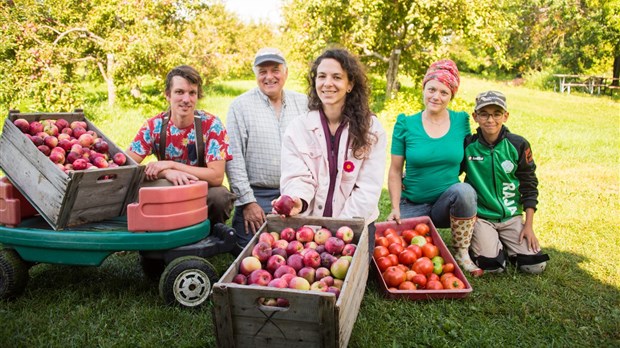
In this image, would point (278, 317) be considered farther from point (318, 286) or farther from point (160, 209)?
point (160, 209)

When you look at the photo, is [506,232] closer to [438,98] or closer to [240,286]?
[438,98]

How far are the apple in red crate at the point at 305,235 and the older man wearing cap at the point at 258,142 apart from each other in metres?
1.03

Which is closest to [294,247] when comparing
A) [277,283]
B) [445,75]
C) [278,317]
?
[277,283]

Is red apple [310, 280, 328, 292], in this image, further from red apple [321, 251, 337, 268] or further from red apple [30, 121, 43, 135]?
red apple [30, 121, 43, 135]

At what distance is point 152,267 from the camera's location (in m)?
3.69

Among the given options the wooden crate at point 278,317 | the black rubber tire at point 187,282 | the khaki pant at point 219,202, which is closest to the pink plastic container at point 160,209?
the black rubber tire at point 187,282

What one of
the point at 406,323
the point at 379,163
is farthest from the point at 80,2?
the point at 406,323

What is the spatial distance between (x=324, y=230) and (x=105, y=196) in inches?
59.6

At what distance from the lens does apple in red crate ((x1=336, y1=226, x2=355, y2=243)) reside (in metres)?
2.88

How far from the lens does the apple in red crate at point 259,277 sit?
245 cm

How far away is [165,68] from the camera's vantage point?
11633 millimetres

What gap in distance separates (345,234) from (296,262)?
0.37 meters

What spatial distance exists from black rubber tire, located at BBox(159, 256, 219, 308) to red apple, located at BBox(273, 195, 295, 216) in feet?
2.13

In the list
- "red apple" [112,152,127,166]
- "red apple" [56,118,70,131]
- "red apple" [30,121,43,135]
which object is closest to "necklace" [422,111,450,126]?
"red apple" [112,152,127,166]
